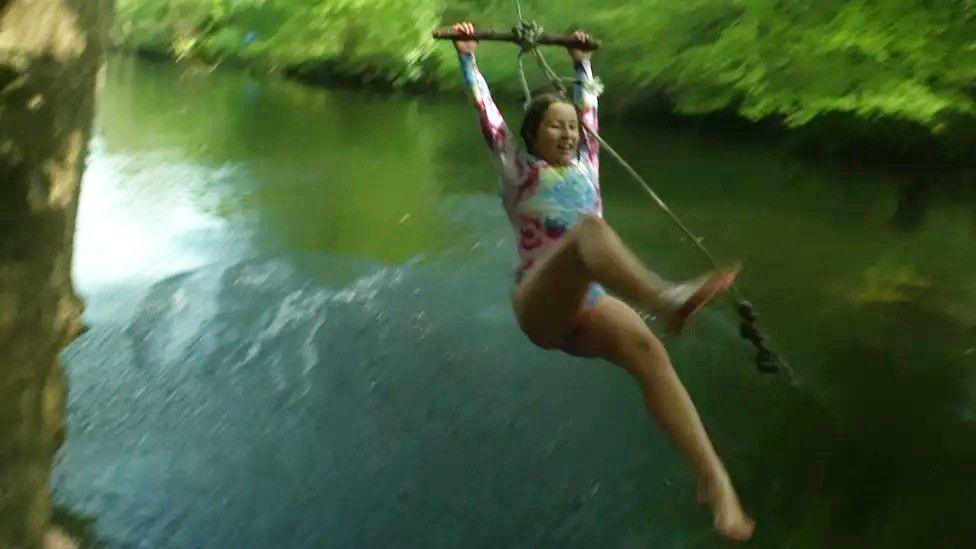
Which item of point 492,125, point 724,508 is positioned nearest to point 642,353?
point 724,508

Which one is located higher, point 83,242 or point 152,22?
point 83,242

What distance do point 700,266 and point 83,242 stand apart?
12.5 ft

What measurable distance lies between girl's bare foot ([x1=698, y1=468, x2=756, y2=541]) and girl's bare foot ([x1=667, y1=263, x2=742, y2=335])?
0.43 m

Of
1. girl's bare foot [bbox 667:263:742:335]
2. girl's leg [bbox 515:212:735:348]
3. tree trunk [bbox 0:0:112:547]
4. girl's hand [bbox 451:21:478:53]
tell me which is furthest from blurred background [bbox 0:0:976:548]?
girl's bare foot [bbox 667:263:742:335]

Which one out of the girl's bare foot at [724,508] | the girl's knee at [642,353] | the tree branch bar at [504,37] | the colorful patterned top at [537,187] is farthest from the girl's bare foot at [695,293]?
the tree branch bar at [504,37]

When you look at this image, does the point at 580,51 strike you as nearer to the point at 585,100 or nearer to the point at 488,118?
the point at 585,100

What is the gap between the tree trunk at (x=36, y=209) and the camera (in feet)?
7.27

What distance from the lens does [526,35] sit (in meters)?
3.19

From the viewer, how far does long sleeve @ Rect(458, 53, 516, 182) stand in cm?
323

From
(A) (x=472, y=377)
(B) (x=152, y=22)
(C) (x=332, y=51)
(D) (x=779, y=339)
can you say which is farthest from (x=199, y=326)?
(B) (x=152, y=22)

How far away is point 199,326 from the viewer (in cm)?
532

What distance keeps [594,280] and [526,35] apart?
926 millimetres

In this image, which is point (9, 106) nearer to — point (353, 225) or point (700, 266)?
point (700, 266)

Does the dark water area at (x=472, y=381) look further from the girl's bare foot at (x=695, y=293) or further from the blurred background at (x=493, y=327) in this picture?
the girl's bare foot at (x=695, y=293)
